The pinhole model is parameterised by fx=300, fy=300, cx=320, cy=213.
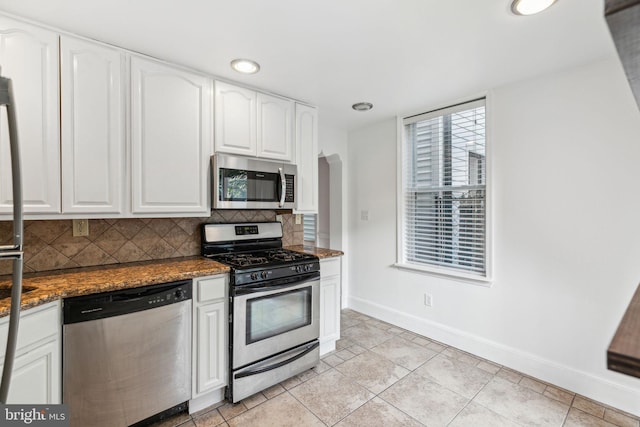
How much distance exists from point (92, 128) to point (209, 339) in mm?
1511

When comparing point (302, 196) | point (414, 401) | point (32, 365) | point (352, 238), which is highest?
point (302, 196)

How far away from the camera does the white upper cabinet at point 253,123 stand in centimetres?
236

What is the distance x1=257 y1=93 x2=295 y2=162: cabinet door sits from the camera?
2.58 m

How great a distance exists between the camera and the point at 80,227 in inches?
80.0

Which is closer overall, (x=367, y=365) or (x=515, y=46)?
(x=515, y=46)

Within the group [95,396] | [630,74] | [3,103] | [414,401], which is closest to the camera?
[630,74]

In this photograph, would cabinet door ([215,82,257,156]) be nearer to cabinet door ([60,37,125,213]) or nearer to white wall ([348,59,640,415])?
cabinet door ([60,37,125,213])

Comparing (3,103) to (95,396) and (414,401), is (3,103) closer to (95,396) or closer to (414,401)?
(95,396)

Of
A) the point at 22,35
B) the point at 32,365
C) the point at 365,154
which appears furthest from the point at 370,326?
the point at 22,35

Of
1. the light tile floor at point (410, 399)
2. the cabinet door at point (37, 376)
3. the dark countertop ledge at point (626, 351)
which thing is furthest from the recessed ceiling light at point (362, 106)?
the cabinet door at point (37, 376)

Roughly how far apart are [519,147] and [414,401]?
84.2 inches

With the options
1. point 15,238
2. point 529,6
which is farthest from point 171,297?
point 529,6

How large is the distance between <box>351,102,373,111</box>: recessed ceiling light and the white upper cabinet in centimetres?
65

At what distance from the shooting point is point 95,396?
1.60 metres
